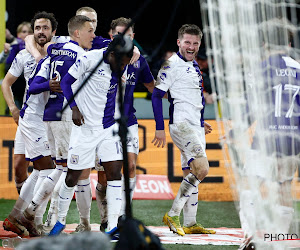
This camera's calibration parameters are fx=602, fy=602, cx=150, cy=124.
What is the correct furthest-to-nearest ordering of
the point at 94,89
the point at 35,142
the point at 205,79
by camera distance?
1. the point at 205,79
2. the point at 35,142
3. the point at 94,89

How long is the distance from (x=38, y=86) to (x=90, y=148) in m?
0.89

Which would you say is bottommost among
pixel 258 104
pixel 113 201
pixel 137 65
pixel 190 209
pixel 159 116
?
pixel 190 209

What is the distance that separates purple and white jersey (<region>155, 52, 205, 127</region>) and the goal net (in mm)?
1275

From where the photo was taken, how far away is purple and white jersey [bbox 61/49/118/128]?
5098mm

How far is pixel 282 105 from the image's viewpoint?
487 centimetres

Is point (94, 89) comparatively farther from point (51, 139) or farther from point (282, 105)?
point (282, 105)

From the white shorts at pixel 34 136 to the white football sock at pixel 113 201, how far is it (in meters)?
1.01

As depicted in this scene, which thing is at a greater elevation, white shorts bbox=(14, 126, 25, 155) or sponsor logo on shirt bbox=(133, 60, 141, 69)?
sponsor logo on shirt bbox=(133, 60, 141, 69)

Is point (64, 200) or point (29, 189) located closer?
point (64, 200)

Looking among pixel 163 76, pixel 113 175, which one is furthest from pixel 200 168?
pixel 113 175

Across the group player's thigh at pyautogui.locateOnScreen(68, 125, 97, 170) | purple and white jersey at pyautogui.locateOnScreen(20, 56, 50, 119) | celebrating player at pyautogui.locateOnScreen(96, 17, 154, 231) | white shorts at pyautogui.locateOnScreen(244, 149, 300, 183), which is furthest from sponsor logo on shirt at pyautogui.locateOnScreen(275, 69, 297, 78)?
purple and white jersey at pyautogui.locateOnScreen(20, 56, 50, 119)

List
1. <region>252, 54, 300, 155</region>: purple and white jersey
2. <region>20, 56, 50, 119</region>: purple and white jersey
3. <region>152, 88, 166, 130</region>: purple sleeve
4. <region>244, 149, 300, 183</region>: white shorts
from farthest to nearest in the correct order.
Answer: <region>152, 88, 166, 130</region>: purple sleeve
<region>20, 56, 50, 119</region>: purple and white jersey
<region>252, 54, 300, 155</region>: purple and white jersey
<region>244, 149, 300, 183</region>: white shorts

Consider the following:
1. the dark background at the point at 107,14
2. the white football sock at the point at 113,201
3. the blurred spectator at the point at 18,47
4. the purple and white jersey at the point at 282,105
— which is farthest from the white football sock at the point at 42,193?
the dark background at the point at 107,14

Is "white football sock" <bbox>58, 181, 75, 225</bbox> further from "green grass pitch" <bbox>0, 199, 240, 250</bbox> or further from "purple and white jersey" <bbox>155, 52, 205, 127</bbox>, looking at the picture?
"purple and white jersey" <bbox>155, 52, 205, 127</bbox>
